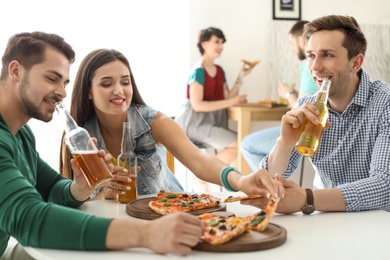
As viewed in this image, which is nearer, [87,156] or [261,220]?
[261,220]

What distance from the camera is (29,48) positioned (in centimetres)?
168

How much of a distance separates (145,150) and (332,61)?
833 mm

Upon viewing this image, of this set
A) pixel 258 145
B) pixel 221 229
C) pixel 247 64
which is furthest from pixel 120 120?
pixel 247 64

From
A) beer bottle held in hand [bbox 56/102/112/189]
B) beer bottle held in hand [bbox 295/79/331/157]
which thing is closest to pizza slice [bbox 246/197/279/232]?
beer bottle held in hand [bbox 295/79/331/157]

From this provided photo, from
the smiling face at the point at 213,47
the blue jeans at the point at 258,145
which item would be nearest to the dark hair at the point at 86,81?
the blue jeans at the point at 258,145

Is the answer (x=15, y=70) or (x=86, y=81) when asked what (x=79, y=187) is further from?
(x=86, y=81)

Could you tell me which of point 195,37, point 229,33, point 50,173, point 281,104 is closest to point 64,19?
point 195,37

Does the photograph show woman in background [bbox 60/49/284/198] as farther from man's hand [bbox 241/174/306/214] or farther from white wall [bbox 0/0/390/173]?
white wall [bbox 0/0/390/173]

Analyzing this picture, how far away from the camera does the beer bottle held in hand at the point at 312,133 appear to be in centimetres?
170

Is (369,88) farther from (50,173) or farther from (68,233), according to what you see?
(68,233)

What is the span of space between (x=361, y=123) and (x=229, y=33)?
11.8ft

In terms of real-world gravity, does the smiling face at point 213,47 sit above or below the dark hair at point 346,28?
below

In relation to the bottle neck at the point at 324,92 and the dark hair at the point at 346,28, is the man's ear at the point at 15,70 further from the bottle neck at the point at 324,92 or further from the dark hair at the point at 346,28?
the dark hair at the point at 346,28

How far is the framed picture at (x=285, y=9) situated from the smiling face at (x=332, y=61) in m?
3.48
